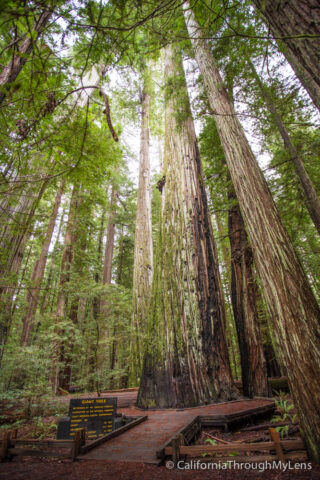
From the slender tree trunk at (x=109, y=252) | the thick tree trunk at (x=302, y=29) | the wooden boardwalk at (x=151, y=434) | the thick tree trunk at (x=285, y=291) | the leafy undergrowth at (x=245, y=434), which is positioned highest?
the slender tree trunk at (x=109, y=252)

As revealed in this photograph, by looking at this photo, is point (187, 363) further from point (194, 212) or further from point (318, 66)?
point (318, 66)

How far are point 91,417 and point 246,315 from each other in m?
3.30

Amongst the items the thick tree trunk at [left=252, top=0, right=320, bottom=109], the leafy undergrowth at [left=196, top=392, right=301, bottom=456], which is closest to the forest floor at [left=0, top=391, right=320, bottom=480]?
the leafy undergrowth at [left=196, top=392, right=301, bottom=456]

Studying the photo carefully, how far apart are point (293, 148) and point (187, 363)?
256 inches

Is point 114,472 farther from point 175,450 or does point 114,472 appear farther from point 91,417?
point 91,417

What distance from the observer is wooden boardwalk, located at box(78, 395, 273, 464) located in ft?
6.63

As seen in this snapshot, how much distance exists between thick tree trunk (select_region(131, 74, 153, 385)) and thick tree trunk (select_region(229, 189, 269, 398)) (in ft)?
10.3

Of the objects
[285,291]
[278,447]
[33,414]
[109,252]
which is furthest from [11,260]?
[109,252]

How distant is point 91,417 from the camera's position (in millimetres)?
3023

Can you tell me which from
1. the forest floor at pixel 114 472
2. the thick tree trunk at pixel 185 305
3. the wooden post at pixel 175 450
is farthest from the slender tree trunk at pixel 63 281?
the wooden post at pixel 175 450

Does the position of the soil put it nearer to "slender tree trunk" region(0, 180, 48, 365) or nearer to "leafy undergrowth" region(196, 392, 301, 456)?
"leafy undergrowth" region(196, 392, 301, 456)

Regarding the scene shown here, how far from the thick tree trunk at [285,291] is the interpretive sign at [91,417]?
2.44 metres

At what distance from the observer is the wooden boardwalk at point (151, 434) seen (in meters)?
2.02

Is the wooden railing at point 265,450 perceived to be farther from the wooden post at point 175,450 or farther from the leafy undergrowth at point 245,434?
the leafy undergrowth at point 245,434
